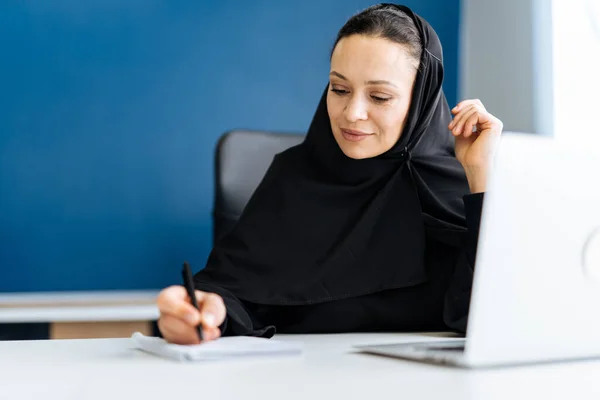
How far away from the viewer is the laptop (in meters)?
0.69

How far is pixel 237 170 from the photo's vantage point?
2.04 meters

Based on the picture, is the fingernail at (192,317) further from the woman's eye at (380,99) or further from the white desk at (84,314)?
the white desk at (84,314)

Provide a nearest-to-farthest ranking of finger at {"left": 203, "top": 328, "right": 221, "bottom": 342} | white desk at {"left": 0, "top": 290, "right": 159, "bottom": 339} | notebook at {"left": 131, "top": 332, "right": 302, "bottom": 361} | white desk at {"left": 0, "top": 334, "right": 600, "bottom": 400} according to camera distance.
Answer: white desk at {"left": 0, "top": 334, "right": 600, "bottom": 400}
notebook at {"left": 131, "top": 332, "right": 302, "bottom": 361}
finger at {"left": 203, "top": 328, "right": 221, "bottom": 342}
white desk at {"left": 0, "top": 290, "right": 159, "bottom": 339}

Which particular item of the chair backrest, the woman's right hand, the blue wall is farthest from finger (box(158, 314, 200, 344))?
the blue wall

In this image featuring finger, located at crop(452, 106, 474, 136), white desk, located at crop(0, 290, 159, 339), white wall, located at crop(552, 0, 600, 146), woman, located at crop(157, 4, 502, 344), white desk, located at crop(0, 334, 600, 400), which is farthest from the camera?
white wall, located at crop(552, 0, 600, 146)

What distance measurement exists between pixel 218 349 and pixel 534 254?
38cm

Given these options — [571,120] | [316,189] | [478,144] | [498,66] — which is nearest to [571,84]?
[571,120]

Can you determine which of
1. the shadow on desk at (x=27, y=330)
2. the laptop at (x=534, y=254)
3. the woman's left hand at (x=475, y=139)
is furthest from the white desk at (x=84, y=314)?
the laptop at (x=534, y=254)

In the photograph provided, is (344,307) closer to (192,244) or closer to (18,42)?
(192,244)

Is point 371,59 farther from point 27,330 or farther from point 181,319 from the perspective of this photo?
point 27,330

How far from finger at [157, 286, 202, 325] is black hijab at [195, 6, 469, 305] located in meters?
0.39

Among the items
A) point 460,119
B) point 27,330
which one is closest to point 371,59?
point 460,119

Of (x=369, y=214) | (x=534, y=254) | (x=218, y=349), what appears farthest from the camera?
(x=369, y=214)

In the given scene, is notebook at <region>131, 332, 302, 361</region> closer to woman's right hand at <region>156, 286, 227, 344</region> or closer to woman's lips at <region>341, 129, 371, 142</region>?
woman's right hand at <region>156, 286, 227, 344</region>
